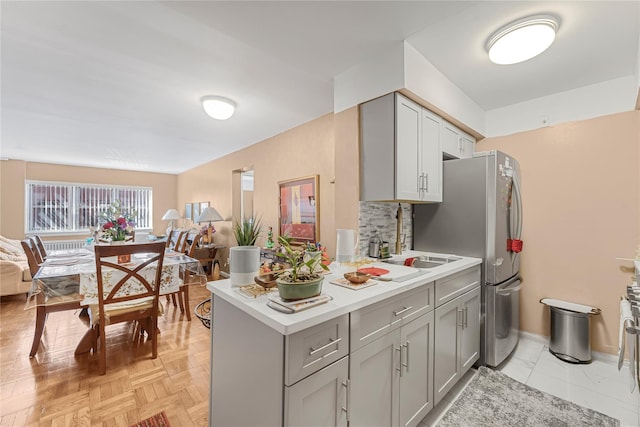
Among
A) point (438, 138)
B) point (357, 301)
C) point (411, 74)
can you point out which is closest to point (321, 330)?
point (357, 301)

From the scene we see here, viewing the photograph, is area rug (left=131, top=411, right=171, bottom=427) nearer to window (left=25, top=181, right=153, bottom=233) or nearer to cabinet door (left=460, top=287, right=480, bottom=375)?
cabinet door (left=460, top=287, right=480, bottom=375)

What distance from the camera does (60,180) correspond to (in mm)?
6020

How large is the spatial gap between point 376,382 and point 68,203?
800 centimetres

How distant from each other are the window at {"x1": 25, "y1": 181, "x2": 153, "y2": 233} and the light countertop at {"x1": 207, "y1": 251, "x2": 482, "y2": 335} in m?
6.29

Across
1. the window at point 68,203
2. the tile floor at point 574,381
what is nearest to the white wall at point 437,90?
the tile floor at point 574,381

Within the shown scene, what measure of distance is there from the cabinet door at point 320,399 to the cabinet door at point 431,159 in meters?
1.54

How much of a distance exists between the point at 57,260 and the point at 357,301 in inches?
125

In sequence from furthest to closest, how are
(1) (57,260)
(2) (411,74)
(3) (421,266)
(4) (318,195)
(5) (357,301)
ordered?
(4) (318,195) → (1) (57,260) → (3) (421,266) → (2) (411,74) → (5) (357,301)

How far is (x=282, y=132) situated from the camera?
12.3 feet

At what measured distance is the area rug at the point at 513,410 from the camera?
5.32 feet

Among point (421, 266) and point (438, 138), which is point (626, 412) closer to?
point (421, 266)

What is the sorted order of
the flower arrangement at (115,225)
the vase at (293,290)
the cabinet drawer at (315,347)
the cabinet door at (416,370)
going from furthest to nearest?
the flower arrangement at (115,225) → the cabinet door at (416,370) → the vase at (293,290) → the cabinet drawer at (315,347)

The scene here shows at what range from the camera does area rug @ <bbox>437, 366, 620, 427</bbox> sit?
1621mm

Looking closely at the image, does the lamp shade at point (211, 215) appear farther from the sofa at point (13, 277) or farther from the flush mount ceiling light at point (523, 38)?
the flush mount ceiling light at point (523, 38)
